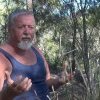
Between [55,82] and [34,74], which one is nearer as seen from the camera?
[34,74]

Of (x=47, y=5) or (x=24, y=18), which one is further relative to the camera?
(x=47, y=5)

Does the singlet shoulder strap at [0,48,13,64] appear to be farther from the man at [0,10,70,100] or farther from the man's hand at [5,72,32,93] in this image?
the man's hand at [5,72,32,93]

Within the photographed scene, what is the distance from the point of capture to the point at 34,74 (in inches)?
116

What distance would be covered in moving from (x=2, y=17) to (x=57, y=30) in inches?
78.2

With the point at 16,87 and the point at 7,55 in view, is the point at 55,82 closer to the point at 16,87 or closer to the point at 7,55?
the point at 7,55

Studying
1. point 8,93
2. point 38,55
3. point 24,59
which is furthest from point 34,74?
point 8,93

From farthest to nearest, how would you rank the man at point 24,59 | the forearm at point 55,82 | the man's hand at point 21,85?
the forearm at point 55,82 < the man at point 24,59 < the man's hand at point 21,85

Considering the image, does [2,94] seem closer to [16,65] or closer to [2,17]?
[16,65]

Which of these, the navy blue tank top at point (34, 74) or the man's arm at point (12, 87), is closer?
the man's arm at point (12, 87)

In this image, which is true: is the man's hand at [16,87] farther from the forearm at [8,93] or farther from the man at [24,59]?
the man at [24,59]

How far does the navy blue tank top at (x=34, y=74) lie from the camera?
9.29ft

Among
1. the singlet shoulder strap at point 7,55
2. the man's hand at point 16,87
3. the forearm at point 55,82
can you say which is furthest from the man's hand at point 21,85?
the forearm at point 55,82

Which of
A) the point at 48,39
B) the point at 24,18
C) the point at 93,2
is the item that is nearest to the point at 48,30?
the point at 48,39

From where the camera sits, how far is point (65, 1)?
804cm
